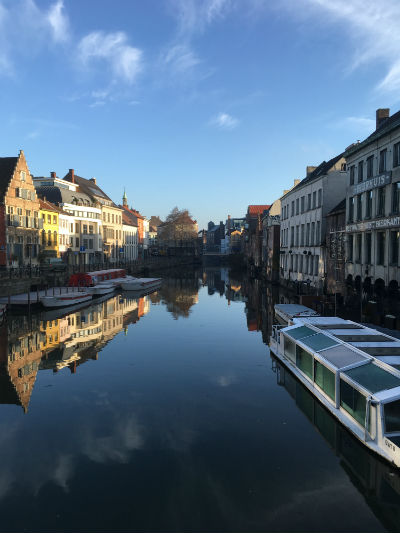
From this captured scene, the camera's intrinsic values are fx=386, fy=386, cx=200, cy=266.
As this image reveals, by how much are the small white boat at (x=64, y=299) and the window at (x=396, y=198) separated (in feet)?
93.5

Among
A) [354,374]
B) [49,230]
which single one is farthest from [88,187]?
[354,374]

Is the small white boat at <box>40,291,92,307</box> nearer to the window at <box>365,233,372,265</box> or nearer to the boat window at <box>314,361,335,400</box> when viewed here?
the window at <box>365,233,372,265</box>

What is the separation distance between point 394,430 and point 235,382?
293 inches

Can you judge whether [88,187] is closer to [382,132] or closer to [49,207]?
[49,207]

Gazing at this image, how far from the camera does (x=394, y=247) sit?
963 inches

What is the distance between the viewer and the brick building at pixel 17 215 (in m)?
46.8

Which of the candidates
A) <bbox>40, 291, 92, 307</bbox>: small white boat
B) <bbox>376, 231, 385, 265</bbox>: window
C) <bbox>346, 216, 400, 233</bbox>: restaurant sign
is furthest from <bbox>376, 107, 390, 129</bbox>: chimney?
<bbox>40, 291, 92, 307</bbox>: small white boat

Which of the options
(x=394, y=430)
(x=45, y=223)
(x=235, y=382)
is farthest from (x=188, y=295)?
(x=394, y=430)

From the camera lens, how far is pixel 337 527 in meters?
7.62

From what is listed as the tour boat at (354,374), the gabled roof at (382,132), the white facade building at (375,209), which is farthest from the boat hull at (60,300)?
the gabled roof at (382,132)

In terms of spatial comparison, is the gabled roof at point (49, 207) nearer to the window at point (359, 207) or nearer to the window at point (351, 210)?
the window at point (351, 210)

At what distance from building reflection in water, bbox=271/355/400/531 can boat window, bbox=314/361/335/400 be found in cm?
69

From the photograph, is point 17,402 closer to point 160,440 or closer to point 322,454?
point 160,440

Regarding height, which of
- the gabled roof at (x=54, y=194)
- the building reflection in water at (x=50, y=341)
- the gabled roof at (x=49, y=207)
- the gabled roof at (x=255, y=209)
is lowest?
the building reflection in water at (x=50, y=341)
